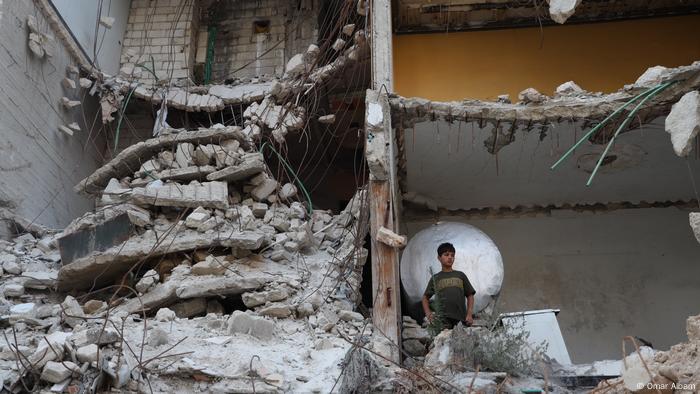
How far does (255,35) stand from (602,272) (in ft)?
22.6

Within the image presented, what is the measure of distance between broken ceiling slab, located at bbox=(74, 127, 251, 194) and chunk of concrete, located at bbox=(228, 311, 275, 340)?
3.48m

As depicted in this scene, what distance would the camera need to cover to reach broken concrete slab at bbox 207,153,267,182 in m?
9.52

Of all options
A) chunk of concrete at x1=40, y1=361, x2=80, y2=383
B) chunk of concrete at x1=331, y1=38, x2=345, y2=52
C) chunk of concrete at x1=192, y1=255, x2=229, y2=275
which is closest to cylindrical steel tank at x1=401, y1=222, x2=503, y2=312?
chunk of concrete at x1=192, y1=255, x2=229, y2=275

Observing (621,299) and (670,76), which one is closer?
(670,76)

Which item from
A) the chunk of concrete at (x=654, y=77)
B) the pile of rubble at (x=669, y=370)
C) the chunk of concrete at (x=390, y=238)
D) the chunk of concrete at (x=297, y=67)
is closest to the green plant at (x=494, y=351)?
the chunk of concrete at (x=390, y=238)

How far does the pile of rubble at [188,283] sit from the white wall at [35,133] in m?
1.12

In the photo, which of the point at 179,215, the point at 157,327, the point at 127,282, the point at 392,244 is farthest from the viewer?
the point at 179,215

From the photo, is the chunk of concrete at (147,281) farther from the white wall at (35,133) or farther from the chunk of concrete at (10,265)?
the white wall at (35,133)

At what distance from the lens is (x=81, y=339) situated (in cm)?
607

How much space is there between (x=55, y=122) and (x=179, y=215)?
11.6ft

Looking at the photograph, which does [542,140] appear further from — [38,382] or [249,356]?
[38,382]

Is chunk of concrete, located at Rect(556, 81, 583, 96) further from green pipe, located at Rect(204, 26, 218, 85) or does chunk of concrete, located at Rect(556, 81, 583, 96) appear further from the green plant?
green pipe, located at Rect(204, 26, 218, 85)

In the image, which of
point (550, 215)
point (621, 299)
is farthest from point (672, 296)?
point (550, 215)

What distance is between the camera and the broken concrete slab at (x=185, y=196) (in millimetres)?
9133
